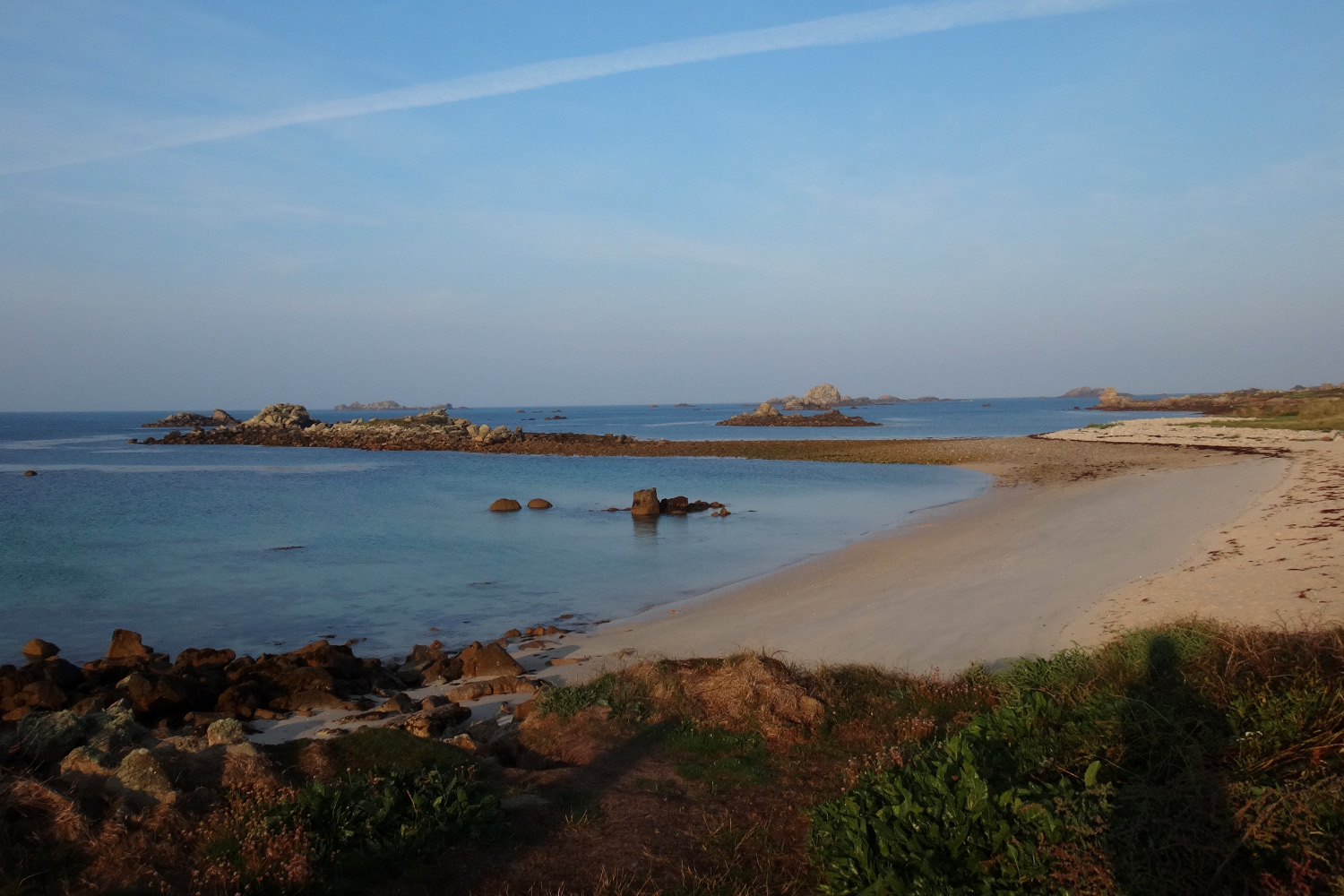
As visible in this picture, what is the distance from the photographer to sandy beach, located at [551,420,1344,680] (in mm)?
12250

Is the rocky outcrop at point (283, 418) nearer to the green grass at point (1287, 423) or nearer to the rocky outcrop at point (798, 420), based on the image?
the rocky outcrop at point (798, 420)

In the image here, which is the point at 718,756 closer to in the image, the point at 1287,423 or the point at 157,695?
the point at 157,695

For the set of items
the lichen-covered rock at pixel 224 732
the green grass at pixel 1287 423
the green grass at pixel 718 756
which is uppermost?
the green grass at pixel 1287 423

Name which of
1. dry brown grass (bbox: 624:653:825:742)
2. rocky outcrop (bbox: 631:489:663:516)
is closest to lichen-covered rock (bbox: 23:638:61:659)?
dry brown grass (bbox: 624:653:825:742)

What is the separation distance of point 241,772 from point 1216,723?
6895mm

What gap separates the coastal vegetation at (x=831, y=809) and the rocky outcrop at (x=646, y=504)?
26426mm

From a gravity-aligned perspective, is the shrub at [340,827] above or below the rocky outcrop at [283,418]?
below

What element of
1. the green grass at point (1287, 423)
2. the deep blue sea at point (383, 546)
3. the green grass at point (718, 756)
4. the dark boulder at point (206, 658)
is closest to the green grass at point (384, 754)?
the green grass at point (718, 756)

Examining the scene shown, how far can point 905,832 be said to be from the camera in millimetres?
4660

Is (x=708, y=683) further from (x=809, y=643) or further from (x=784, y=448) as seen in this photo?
(x=784, y=448)

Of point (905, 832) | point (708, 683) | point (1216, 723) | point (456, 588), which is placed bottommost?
point (456, 588)

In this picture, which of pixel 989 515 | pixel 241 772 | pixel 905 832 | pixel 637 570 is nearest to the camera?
pixel 905 832

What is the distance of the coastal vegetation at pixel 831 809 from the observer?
4.27 m

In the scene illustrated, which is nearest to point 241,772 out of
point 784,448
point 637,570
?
point 637,570
